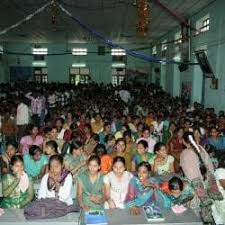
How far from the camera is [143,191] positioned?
498cm

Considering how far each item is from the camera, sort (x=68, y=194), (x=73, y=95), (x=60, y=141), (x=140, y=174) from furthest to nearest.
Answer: (x=73, y=95), (x=60, y=141), (x=140, y=174), (x=68, y=194)

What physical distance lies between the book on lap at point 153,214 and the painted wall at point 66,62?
82.1ft

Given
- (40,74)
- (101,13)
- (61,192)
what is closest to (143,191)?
(61,192)

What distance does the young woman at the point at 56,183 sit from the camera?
4836 mm

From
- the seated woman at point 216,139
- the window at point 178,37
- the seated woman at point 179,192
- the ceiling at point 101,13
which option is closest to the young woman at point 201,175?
the seated woman at point 179,192

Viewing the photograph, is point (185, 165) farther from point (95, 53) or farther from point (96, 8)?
point (95, 53)

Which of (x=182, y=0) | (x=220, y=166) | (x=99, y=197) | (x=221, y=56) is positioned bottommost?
(x=99, y=197)

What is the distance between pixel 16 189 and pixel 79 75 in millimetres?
24848

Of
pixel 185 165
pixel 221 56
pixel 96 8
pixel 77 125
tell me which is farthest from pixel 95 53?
pixel 185 165

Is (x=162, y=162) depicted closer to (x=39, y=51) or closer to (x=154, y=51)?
(x=154, y=51)

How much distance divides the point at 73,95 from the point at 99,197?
13687 mm

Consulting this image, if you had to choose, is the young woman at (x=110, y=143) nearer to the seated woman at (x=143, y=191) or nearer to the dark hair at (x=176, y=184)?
the seated woman at (x=143, y=191)

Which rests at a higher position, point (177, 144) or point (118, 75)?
point (118, 75)

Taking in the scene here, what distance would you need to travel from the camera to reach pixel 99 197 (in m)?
5.00
